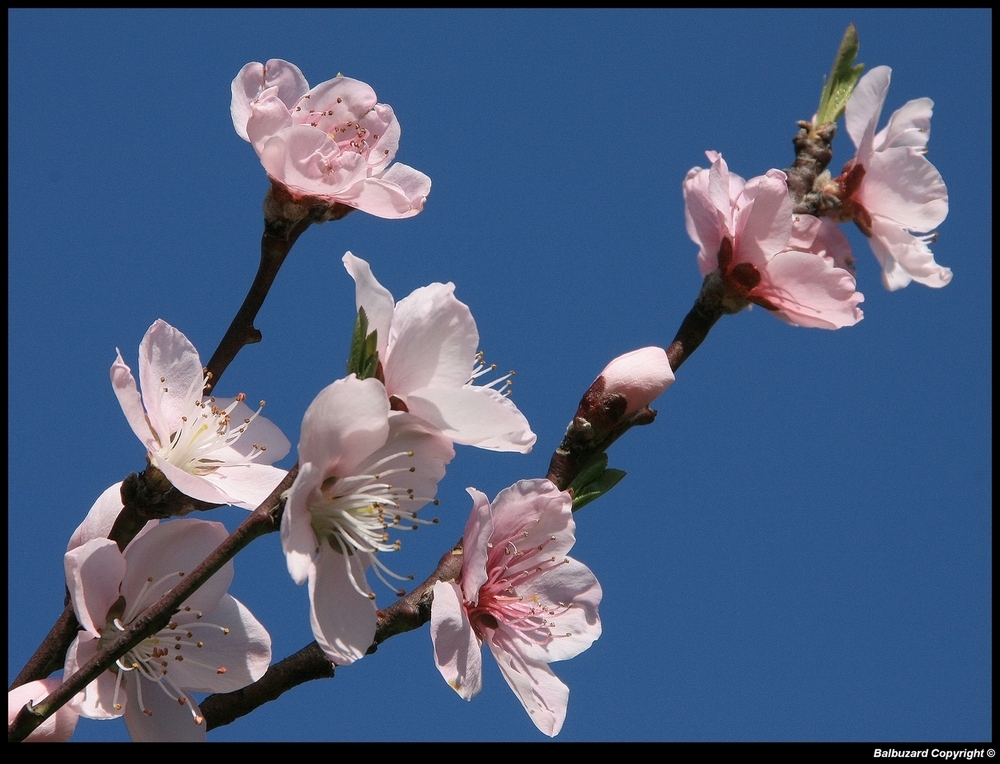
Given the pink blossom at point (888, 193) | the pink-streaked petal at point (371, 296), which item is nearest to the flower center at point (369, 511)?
the pink-streaked petal at point (371, 296)

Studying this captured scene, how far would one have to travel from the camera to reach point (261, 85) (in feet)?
5.31

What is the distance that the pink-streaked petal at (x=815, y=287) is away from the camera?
4.85 feet

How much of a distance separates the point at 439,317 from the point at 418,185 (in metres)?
0.43

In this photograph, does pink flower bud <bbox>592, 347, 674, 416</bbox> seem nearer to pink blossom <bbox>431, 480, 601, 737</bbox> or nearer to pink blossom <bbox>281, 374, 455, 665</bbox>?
pink blossom <bbox>431, 480, 601, 737</bbox>

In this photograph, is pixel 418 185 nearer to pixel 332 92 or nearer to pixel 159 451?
pixel 332 92

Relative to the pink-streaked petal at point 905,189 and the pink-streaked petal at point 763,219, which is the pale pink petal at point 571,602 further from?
the pink-streaked petal at point 905,189

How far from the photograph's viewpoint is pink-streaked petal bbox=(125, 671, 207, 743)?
1.29m

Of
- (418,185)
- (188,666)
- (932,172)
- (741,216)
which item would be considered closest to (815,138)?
(932,172)

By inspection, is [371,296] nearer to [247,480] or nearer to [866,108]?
[247,480]

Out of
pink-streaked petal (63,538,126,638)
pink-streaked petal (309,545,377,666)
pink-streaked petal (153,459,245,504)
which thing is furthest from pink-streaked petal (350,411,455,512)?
pink-streaked petal (63,538,126,638)

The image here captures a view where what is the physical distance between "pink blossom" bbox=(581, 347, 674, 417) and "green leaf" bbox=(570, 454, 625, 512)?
0.08m

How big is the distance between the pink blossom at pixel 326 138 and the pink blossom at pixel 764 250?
1.45 ft

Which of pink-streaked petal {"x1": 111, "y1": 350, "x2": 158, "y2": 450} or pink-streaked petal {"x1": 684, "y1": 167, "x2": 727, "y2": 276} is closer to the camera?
pink-streaked petal {"x1": 111, "y1": 350, "x2": 158, "y2": 450}
